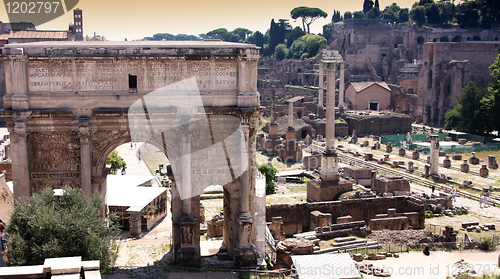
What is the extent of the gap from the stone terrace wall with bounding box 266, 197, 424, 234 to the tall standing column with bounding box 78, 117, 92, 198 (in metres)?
9.67

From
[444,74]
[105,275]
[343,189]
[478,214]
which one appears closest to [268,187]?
[343,189]

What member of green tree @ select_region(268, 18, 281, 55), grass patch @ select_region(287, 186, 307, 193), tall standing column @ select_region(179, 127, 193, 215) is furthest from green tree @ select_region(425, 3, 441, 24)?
tall standing column @ select_region(179, 127, 193, 215)

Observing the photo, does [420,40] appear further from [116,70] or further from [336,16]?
[116,70]

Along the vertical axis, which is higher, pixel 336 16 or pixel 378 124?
pixel 336 16

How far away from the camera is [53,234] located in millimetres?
11750

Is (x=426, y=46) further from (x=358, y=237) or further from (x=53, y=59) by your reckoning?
(x=53, y=59)

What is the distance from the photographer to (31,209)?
12.4 metres

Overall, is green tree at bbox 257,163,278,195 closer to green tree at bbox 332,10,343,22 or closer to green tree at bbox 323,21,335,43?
green tree at bbox 323,21,335,43

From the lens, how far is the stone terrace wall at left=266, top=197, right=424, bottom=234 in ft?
73.7

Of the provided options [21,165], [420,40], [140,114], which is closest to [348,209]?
[140,114]

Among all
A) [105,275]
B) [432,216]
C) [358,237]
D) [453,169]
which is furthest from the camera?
[453,169]

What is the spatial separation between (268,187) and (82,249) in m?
17.8

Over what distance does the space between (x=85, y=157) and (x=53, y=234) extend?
300 cm

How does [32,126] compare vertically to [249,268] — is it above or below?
above
